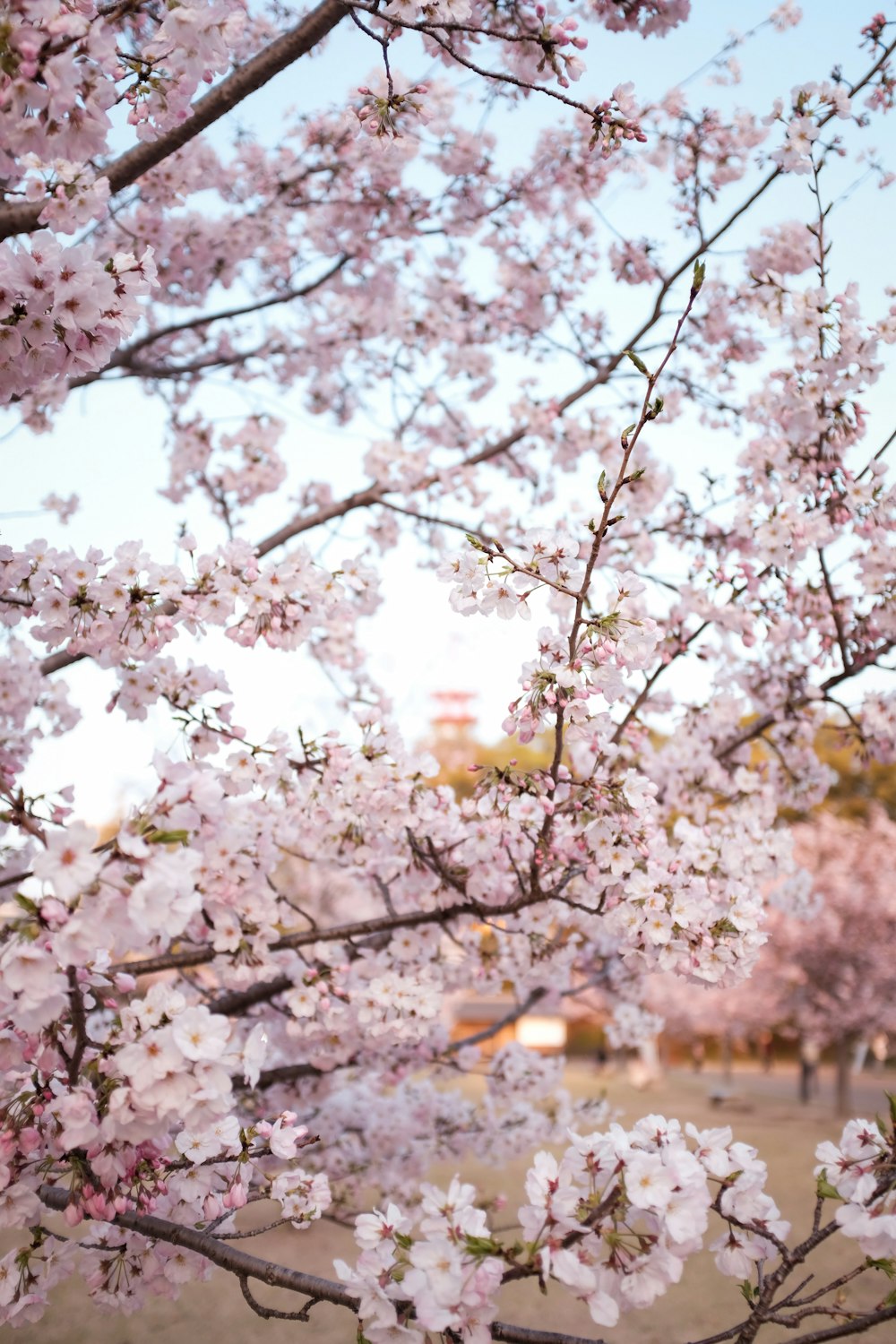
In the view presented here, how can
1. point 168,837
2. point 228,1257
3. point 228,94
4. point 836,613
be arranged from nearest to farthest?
1. point 168,837
2. point 228,1257
3. point 228,94
4. point 836,613

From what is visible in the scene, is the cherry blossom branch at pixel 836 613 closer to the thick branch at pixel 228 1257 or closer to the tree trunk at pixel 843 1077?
the thick branch at pixel 228 1257

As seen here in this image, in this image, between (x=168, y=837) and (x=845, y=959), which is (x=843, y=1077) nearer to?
(x=845, y=959)

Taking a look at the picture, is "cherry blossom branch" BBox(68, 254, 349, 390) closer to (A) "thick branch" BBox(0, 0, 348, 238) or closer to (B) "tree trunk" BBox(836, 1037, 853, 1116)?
(A) "thick branch" BBox(0, 0, 348, 238)

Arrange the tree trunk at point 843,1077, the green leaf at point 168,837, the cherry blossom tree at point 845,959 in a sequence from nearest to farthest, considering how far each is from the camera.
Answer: the green leaf at point 168,837, the cherry blossom tree at point 845,959, the tree trunk at point 843,1077

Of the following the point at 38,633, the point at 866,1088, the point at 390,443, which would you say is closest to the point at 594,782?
the point at 38,633

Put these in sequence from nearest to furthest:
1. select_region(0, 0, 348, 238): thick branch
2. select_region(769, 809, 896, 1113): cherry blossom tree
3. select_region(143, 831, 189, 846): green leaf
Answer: select_region(143, 831, 189, 846): green leaf < select_region(0, 0, 348, 238): thick branch < select_region(769, 809, 896, 1113): cherry blossom tree

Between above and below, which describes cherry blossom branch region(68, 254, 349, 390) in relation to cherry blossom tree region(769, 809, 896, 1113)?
above

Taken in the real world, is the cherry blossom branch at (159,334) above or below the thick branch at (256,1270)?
above

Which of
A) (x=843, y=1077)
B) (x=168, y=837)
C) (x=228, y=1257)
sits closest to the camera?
(x=168, y=837)

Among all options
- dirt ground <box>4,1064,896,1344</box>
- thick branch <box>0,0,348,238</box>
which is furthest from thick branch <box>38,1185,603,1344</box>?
thick branch <box>0,0,348,238</box>

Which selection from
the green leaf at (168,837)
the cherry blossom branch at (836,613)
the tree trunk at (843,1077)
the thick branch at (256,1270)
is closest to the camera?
the green leaf at (168,837)

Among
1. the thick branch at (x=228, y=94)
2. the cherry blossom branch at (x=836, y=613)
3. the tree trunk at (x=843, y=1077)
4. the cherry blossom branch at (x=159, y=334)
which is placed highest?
the cherry blossom branch at (x=159, y=334)

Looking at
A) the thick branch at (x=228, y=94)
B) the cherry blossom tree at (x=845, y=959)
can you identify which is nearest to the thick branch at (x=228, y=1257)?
the thick branch at (x=228, y=94)

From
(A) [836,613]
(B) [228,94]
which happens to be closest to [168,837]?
(B) [228,94]
